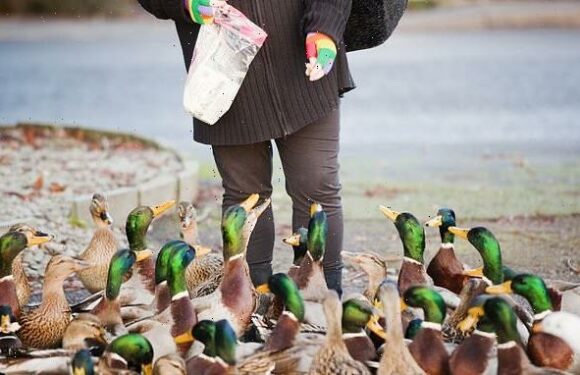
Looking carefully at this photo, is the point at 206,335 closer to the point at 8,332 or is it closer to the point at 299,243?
the point at 8,332

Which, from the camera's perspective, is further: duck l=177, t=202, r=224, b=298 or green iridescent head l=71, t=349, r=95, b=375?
duck l=177, t=202, r=224, b=298

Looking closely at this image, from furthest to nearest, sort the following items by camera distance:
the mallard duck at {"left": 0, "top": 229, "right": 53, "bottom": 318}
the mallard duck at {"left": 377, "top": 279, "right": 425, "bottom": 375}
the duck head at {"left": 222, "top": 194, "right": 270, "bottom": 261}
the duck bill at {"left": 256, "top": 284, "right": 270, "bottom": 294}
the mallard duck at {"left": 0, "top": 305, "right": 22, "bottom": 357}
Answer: the mallard duck at {"left": 0, "top": 229, "right": 53, "bottom": 318}, the duck head at {"left": 222, "top": 194, "right": 270, "bottom": 261}, the duck bill at {"left": 256, "top": 284, "right": 270, "bottom": 294}, the mallard duck at {"left": 0, "top": 305, "right": 22, "bottom": 357}, the mallard duck at {"left": 377, "top": 279, "right": 425, "bottom": 375}

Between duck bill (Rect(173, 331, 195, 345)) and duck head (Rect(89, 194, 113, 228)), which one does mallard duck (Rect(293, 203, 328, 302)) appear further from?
duck head (Rect(89, 194, 113, 228))

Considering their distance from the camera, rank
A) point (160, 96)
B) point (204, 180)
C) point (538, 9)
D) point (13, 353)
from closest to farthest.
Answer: point (13, 353)
point (204, 180)
point (160, 96)
point (538, 9)

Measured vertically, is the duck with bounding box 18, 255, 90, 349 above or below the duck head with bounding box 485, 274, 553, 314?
below

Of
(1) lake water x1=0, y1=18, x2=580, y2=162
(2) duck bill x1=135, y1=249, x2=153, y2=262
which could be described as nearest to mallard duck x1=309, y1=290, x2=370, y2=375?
(2) duck bill x1=135, y1=249, x2=153, y2=262

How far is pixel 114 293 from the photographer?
5.15 meters

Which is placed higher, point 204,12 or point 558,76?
point 204,12

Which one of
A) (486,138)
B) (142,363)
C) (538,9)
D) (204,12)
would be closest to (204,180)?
(486,138)

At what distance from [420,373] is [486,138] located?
7355mm

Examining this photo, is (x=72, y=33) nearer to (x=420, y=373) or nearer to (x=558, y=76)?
(x=558, y=76)

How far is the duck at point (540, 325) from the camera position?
182 inches

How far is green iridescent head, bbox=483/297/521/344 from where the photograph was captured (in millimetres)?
4414

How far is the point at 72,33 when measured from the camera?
21.0 meters
